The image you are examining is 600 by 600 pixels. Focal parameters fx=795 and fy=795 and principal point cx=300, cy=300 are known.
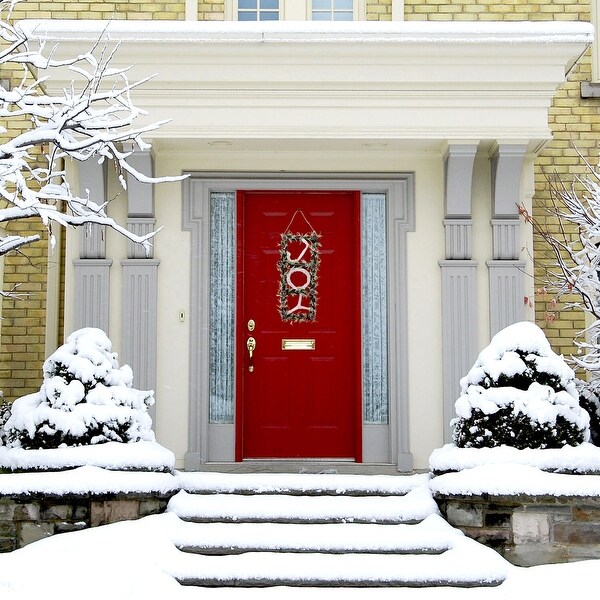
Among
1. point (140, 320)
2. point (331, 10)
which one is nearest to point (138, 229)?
point (140, 320)

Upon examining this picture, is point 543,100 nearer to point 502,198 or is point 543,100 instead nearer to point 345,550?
point 502,198

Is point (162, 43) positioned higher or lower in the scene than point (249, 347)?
higher

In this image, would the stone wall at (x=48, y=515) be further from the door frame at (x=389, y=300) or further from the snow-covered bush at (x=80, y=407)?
the door frame at (x=389, y=300)

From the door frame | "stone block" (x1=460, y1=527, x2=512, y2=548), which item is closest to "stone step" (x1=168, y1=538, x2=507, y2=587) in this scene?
"stone block" (x1=460, y1=527, x2=512, y2=548)

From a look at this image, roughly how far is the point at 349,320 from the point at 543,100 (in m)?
2.57

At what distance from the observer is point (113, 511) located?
17.4 ft

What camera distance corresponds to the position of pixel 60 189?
4.65 meters

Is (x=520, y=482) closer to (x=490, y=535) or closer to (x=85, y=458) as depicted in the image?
(x=490, y=535)

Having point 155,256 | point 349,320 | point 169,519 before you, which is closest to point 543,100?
point 349,320

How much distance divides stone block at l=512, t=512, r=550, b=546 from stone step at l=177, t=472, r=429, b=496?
107cm

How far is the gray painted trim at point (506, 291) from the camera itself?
23.3ft

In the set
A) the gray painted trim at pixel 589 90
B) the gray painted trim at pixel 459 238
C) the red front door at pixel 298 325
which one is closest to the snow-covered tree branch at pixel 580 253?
the gray painted trim at pixel 459 238

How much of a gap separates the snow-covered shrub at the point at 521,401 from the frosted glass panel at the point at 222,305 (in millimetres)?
2478

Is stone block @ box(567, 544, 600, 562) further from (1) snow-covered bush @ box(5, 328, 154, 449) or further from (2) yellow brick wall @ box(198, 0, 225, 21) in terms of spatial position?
(2) yellow brick wall @ box(198, 0, 225, 21)
